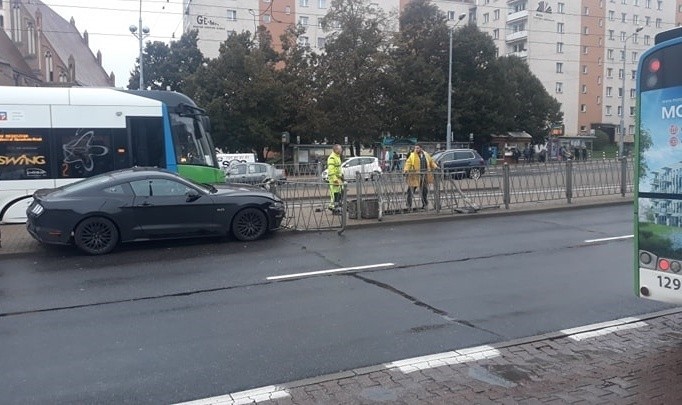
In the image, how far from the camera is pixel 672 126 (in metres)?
4.98

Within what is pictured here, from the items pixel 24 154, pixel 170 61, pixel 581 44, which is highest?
pixel 581 44

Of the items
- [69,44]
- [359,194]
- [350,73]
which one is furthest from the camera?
[69,44]

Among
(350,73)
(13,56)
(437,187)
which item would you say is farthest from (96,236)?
(13,56)

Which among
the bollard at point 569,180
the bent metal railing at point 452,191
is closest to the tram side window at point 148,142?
the bent metal railing at point 452,191

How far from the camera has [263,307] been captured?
703cm

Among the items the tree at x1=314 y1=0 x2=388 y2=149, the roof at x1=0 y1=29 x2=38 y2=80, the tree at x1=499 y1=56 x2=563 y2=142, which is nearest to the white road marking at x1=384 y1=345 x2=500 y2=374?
the tree at x1=314 y1=0 x2=388 y2=149

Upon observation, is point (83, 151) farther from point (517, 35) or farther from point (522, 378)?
point (517, 35)

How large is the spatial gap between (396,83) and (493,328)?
38.9 meters

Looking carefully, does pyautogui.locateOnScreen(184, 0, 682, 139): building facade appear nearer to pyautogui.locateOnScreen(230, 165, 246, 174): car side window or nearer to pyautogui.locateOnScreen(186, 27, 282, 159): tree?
pyautogui.locateOnScreen(186, 27, 282, 159): tree

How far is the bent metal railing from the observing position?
46.0 ft

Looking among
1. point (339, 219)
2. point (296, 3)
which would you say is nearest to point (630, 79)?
point (296, 3)

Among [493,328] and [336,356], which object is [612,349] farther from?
[336,356]

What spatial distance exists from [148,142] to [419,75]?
35510 millimetres

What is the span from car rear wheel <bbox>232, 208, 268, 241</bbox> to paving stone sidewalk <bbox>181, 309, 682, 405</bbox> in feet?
23.1
